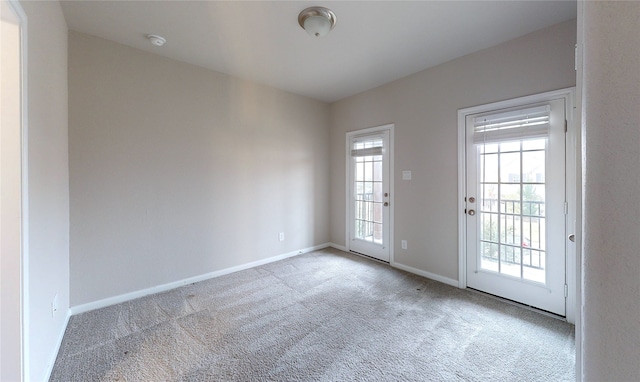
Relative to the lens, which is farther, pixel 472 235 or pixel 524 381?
pixel 472 235

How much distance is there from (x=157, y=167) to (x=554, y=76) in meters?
4.07

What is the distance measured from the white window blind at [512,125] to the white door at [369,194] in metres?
1.22

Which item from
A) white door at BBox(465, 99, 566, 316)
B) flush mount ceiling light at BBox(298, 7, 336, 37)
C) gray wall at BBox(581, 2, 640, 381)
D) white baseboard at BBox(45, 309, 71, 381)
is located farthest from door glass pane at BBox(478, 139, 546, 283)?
white baseboard at BBox(45, 309, 71, 381)

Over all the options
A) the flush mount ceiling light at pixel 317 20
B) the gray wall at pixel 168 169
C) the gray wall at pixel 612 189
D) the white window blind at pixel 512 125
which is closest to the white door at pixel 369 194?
the gray wall at pixel 168 169

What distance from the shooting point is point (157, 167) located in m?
2.86

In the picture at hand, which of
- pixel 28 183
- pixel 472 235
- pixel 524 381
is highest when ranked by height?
pixel 28 183

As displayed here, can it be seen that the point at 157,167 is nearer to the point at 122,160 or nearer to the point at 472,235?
the point at 122,160

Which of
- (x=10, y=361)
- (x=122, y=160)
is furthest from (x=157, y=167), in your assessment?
(x=10, y=361)

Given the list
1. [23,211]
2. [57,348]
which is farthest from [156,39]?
[57,348]

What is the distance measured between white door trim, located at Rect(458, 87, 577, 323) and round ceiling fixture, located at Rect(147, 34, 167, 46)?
3.27 m

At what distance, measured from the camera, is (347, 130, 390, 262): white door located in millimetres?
3822

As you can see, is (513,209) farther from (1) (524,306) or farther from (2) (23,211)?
(2) (23,211)

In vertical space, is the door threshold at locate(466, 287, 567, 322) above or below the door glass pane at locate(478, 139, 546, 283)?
below

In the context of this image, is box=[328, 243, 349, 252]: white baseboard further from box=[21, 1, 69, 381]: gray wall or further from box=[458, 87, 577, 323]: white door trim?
box=[21, 1, 69, 381]: gray wall
